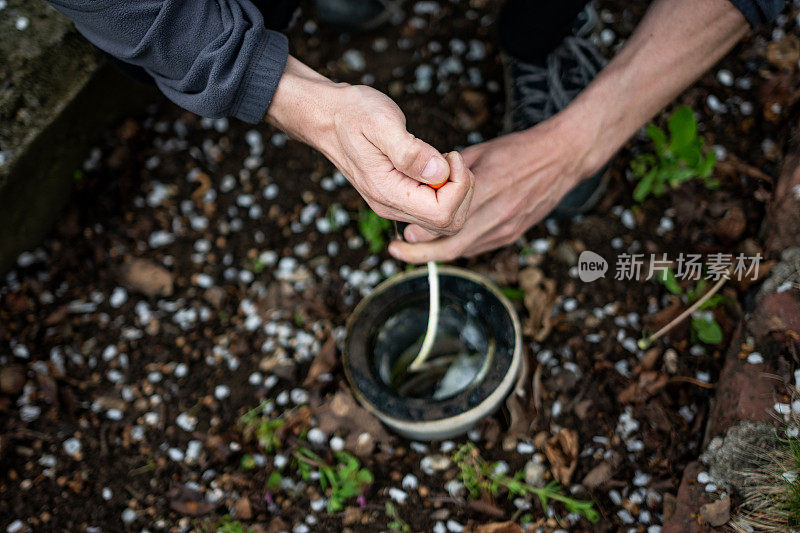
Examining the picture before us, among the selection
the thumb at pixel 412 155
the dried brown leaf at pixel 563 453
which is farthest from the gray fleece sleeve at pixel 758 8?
the dried brown leaf at pixel 563 453

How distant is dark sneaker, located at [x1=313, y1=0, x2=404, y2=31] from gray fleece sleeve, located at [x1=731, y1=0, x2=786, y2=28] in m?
1.49

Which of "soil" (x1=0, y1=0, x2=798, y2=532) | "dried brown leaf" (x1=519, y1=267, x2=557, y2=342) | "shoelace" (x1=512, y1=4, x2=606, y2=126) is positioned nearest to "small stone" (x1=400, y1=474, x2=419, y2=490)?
"soil" (x1=0, y1=0, x2=798, y2=532)

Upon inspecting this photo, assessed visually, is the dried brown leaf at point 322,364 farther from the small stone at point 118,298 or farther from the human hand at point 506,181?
the small stone at point 118,298

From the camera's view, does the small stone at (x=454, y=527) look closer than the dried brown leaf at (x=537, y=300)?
Yes

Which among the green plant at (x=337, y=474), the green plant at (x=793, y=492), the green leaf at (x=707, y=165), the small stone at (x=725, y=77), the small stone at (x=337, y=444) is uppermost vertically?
the small stone at (x=725, y=77)

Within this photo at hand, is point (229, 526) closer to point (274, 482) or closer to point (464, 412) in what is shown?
point (274, 482)

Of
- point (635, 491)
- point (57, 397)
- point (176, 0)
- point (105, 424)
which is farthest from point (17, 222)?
point (635, 491)

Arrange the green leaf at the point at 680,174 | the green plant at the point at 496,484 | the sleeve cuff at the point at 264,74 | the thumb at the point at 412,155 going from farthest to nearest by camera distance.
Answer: the green leaf at the point at 680,174 < the green plant at the point at 496,484 < the sleeve cuff at the point at 264,74 < the thumb at the point at 412,155

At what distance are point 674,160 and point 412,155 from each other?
1.45m

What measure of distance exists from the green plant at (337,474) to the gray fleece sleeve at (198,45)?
1214mm

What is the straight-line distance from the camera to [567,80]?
238 cm

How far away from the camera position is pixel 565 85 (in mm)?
2379

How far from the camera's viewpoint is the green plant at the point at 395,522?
6.74ft

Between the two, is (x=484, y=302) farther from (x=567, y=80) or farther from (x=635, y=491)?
(x=567, y=80)
